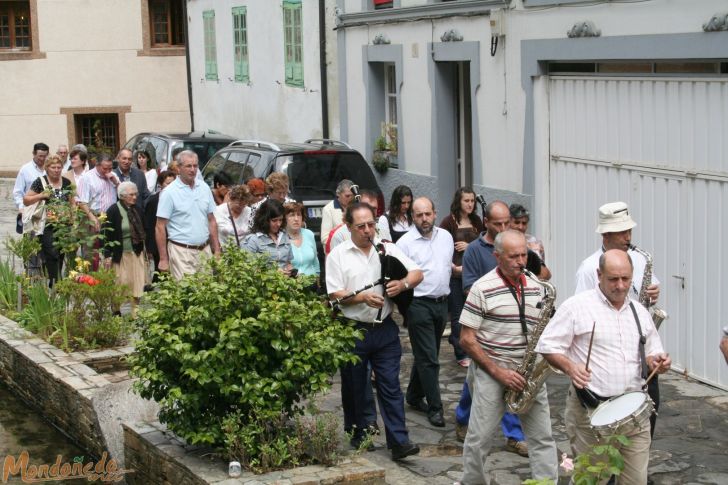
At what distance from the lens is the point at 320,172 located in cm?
1483

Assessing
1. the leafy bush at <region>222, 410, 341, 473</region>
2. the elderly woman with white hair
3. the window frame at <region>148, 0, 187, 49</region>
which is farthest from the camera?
the window frame at <region>148, 0, 187, 49</region>

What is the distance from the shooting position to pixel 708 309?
33.2 feet

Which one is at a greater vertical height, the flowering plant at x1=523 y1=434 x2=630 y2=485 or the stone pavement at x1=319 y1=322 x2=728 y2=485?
the flowering plant at x1=523 y1=434 x2=630 y2=485

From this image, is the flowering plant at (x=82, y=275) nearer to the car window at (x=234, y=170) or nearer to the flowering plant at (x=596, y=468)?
the car window at (x=234, y=170)

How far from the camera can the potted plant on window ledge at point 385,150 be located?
57.6ft

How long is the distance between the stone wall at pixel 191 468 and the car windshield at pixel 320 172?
253 inches

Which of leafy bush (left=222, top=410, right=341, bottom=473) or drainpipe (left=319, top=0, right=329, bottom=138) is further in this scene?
drainpipe (left=319, top=0, right=329, bottom=138)

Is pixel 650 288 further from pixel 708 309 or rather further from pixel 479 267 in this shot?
pixel 708 309

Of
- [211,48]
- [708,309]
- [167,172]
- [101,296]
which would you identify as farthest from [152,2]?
[708,309]

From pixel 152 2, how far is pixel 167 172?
19637 millimetres

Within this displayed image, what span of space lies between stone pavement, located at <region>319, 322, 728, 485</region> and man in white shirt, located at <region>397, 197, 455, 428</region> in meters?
0.32

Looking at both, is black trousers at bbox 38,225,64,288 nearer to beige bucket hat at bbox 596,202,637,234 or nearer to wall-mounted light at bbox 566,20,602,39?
wall-mounted light at bbox 566,20,602,39

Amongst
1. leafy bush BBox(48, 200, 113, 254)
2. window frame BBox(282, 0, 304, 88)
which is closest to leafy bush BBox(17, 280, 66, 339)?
leafy bush BBox(48, 200, 113, 254)

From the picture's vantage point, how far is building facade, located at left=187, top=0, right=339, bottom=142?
2038 centimetres
